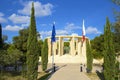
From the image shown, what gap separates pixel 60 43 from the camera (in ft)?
194

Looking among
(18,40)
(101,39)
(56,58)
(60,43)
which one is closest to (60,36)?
(60,43)

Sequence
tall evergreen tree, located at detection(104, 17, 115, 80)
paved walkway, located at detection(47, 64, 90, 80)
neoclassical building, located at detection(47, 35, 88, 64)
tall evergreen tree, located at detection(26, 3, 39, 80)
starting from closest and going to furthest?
tall evergreen tree, located at detection(104, 17, 115, 80) < tall evergreen tree, located at detection(26, 3, 39, 80) < paved walkway, located at detection(47, 64, 90, 80) < neoclassical building, located at detection(47, 35, 88, 64)

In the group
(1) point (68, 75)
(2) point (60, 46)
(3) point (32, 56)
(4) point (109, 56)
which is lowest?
(1) point (68, 75)

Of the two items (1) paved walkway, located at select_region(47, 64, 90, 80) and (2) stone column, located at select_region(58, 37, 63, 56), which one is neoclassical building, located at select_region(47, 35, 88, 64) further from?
(1) paved walkway, located at select_region(47, 64, 90, 80)

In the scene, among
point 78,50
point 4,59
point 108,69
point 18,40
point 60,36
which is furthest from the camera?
point 78,50

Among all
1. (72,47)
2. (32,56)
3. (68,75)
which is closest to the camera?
(32,56)

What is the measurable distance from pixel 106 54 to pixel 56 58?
39259 mm

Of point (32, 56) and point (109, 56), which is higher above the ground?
point (32, 56)

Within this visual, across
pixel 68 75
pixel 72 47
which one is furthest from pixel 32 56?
pixel 72 47

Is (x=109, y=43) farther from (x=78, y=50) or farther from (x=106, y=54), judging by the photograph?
(x=78, y=50)

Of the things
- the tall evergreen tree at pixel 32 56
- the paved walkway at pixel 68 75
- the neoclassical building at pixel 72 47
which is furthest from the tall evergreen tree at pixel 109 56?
the neoclassical building at pixel 72 47

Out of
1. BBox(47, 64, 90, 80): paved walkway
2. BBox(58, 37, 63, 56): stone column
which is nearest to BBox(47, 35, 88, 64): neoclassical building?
BBox(58, 37, 63, 56): stone column

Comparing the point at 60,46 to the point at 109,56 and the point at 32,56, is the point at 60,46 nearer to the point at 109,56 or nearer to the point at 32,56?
the point at 32,56

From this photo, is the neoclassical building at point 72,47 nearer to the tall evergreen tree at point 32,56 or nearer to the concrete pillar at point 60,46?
the concrete pillar at point 60,46
